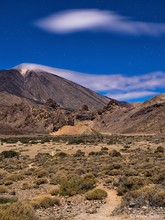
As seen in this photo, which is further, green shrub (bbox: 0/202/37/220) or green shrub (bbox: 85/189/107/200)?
green shrub (bbox: 85/189/107/200)

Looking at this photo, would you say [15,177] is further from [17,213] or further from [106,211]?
[17,213]

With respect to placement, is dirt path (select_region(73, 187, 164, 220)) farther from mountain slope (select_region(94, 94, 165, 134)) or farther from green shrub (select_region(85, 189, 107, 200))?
mountain slope (select_region(94, 94, 165, 134))

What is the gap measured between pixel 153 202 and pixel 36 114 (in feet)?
→ 491

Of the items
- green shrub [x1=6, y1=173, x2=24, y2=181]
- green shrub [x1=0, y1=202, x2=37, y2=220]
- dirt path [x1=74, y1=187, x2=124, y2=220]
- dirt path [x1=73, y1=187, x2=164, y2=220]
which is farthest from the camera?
green shrub [x1=6, y1=173, x2=24, y2=181]

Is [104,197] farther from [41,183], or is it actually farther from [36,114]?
[36,114]

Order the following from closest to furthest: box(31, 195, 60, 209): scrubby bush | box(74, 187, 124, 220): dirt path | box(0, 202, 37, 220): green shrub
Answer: box(0, 202, 37, 220): green shrub → box(74, 187, 124, 220): dirt path → box(31, 195, 60, 209): scrubby bush

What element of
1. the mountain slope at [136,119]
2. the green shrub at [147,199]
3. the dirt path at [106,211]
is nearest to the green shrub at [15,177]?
the dirt path at [106,211]

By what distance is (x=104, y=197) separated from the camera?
54.4ft

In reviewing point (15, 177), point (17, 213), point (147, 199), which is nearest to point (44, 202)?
point (17, 213)

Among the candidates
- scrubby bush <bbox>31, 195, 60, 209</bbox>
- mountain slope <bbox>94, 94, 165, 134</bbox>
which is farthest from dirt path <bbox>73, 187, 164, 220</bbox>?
mountain slope <bbox>94, 94, 165, 134</bbox>

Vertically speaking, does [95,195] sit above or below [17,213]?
below

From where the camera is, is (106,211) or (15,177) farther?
(15,177)

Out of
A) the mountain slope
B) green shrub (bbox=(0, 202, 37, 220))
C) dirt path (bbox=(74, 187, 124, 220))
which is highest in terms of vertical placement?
the mountain slope

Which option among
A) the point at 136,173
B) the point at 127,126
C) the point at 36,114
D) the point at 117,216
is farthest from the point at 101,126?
the point at 117,216
